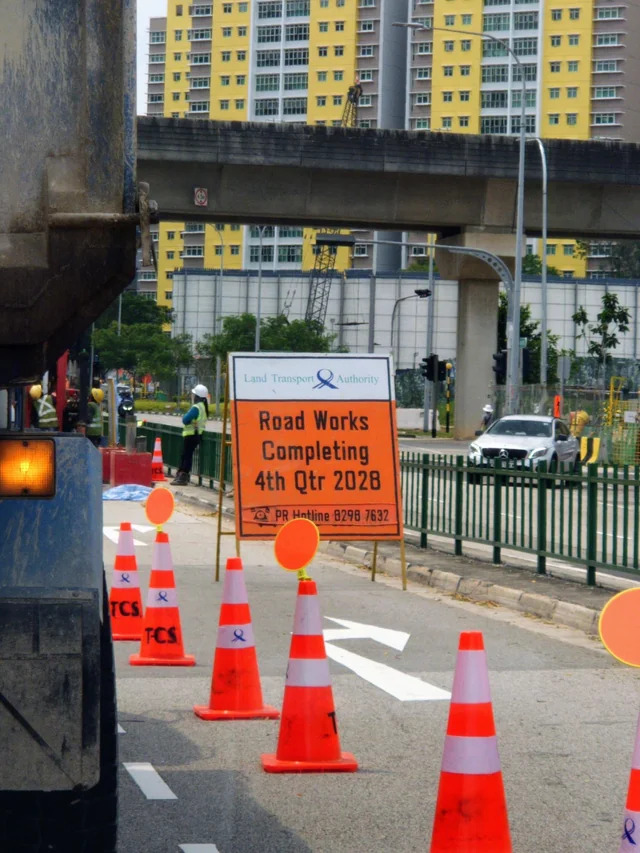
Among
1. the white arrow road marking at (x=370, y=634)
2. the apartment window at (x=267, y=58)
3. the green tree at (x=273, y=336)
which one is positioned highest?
the apartment window at (x=267, y=58)

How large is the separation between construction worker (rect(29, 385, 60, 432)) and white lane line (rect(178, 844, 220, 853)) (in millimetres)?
1899

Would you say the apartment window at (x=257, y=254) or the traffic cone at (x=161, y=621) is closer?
the traffic cone at (x=161, y=621)

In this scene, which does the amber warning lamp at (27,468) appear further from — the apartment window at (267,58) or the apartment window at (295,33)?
the apartment window at (267,58)

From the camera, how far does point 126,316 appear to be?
Result: 12119 cm

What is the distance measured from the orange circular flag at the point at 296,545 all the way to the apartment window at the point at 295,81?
148316mm

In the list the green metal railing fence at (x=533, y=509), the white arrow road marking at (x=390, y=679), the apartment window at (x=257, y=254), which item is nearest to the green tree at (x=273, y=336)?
the apartment window at (x=257, y=254)

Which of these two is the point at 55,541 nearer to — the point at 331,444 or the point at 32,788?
the point at 32,788

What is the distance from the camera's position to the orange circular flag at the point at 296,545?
762 cm

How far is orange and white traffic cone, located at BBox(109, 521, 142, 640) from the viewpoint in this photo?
34.8 feet

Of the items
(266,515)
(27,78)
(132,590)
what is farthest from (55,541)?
(266,515)

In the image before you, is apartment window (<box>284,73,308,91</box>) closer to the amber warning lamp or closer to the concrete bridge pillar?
the concrete bridge pillar

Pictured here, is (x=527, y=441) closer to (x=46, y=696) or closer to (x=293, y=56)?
(x=46, y=696)

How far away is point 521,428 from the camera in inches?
1335

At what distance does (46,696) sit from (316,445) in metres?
9.71
